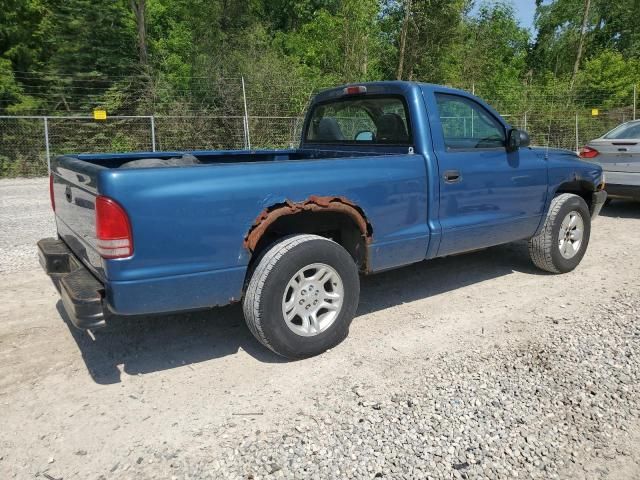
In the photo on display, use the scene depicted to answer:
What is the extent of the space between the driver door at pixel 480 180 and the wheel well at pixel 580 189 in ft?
1.88

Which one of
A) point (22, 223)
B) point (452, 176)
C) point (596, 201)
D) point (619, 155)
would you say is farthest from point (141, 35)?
point (452, 176)

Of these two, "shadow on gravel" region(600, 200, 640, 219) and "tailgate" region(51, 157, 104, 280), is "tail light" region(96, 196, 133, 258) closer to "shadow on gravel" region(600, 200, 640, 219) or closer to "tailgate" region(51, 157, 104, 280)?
"tailgate" region(51, 157, 104, 280)

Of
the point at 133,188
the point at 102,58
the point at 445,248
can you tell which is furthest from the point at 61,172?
the point at 102,58

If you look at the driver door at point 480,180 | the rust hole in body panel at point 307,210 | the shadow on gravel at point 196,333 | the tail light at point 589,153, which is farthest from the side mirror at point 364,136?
the tail light at point 589,153

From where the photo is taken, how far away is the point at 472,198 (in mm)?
4504

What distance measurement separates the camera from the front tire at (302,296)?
3393 millimetres

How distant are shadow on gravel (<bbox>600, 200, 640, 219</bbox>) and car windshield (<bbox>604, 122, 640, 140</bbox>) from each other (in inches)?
52.4

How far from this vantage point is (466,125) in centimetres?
473

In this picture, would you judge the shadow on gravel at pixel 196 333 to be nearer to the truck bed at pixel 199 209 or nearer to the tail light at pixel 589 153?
the truck bed at pixel 199 209

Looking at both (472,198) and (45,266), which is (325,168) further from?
(45,266)

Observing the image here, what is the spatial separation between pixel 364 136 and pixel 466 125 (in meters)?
0.91

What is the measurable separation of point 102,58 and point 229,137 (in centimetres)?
582

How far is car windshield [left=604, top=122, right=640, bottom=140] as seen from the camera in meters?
8.55

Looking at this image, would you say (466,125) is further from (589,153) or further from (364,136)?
(589,153)
